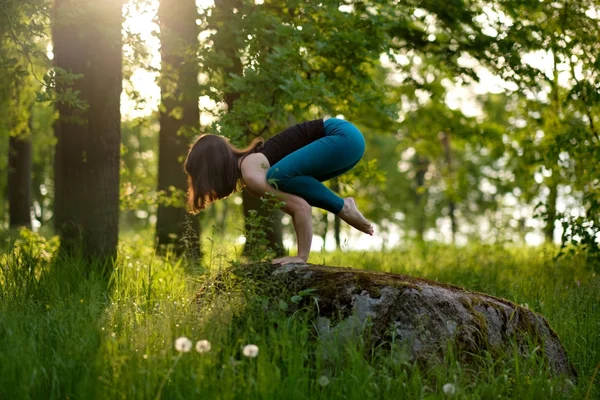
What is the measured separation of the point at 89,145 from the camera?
714cm

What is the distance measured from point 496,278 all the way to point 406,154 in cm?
2894

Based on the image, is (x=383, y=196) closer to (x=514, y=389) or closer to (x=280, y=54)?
(x=280, y=54)

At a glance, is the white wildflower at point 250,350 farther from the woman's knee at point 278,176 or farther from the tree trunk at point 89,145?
the tree trunk at point 89,145

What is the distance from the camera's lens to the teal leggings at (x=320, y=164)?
513cm

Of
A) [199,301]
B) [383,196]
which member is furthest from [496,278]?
[383,196]

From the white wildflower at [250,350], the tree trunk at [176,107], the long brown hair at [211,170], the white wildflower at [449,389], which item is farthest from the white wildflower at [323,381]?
the tree trunk at [176,107]

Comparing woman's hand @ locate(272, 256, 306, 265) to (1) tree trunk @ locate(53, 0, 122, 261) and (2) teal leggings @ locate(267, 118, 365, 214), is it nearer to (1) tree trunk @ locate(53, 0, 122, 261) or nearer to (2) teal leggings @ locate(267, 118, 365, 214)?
(2) teal leggings @ locate(267, 118, 365, 214)

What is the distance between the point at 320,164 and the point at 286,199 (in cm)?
38

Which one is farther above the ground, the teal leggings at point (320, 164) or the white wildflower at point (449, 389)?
the teal leggings at point (320, 164)

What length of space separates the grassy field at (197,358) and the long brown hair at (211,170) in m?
0.43

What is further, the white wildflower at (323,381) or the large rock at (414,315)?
the large rock at (414,315)

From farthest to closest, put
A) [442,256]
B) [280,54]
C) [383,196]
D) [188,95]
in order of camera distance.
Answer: [383,196], [442,256], [188,95], [280,54]

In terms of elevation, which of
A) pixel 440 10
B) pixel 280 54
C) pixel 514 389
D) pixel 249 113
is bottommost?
pixel 514 389

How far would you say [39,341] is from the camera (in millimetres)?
4168
